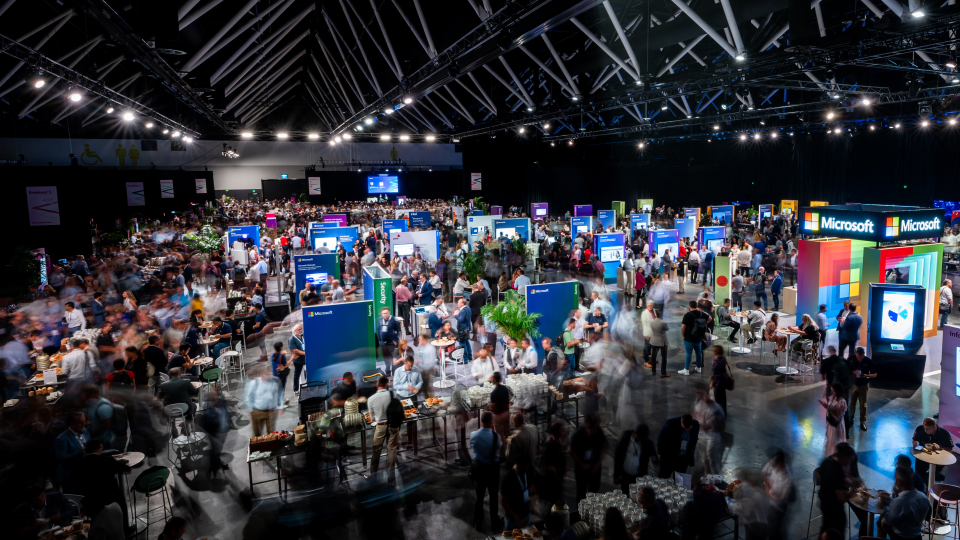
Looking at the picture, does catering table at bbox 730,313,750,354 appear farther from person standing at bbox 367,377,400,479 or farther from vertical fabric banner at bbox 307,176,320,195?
vertical fabric banner at bbox 307,176,320,195

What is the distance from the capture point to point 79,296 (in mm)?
11516

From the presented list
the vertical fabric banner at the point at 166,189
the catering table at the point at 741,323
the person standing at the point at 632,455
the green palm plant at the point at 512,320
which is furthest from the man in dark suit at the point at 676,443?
the vertical fabric banner at the point at 166,189

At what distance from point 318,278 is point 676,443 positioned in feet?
31.8

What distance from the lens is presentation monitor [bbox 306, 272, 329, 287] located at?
12914mm

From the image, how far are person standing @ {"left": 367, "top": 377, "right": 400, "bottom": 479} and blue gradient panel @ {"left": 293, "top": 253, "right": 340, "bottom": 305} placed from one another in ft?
23.5

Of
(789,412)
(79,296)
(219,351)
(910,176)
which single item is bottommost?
(789,412)

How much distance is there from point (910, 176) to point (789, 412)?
82.3 feet

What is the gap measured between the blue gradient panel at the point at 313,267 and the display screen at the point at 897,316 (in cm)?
1109

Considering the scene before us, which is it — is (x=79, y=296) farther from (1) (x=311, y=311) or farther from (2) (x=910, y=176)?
(2) (x=910, y=176)

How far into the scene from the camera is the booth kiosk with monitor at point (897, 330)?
8742 millimetres

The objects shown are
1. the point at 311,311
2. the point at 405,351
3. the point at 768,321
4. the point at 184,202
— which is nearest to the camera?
the point at 405,351

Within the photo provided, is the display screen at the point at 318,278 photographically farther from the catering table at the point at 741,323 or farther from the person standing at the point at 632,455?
the person standing at the point at 632,455

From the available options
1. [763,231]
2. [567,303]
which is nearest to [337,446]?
[567,303]

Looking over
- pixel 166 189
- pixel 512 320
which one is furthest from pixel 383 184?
pixel 512 320
